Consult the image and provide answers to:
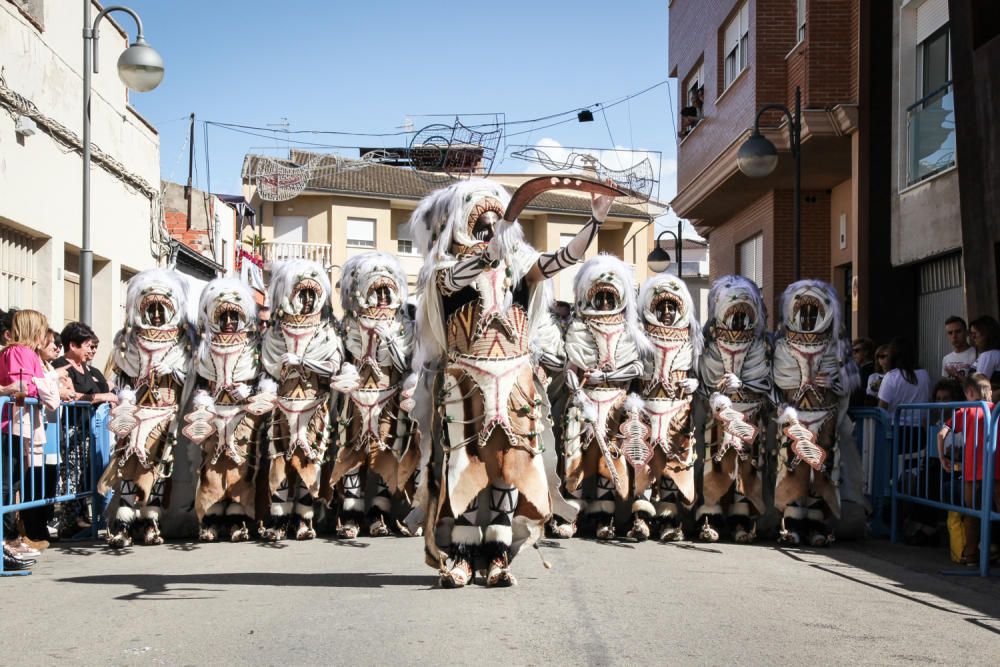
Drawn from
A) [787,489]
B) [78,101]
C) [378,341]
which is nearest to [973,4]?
[787,489]

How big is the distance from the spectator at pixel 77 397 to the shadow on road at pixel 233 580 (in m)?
2.27

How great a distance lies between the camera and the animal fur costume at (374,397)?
32.5ft

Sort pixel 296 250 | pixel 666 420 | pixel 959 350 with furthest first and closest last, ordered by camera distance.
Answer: pixel 296 250 < pixel 959 350 < pixel 666 420

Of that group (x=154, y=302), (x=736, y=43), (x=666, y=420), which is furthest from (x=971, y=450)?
(x=736, y=43)

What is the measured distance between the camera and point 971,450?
852cm

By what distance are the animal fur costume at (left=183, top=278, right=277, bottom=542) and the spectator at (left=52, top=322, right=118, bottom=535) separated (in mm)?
813

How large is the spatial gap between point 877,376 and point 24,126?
10.9 m

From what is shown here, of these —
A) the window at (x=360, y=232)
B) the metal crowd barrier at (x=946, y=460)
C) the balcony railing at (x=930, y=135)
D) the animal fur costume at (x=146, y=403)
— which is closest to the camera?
the metal crowd barrier at (x=946, y=460)

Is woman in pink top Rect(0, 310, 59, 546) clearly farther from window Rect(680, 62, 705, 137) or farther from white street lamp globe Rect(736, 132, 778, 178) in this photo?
window Rect(680, 62, 705, 137)

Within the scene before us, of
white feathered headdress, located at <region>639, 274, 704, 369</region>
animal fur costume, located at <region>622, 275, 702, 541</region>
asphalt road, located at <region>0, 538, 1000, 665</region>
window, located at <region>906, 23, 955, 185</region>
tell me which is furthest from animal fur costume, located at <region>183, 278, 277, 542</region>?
window, located at <region>906, 23, 955, 185</region>

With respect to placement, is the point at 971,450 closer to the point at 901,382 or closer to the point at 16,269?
the point at 901,382

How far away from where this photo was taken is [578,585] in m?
7.26

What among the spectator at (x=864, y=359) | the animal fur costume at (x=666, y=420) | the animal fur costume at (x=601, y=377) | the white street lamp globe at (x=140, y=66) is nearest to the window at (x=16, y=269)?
the white street lamp globe at (x=140, y=66)

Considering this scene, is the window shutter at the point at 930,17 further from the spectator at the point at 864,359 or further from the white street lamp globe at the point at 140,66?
the white street lamp globe at the point at 140,66
